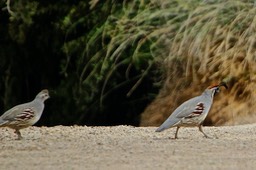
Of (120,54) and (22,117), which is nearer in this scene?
(22,117)

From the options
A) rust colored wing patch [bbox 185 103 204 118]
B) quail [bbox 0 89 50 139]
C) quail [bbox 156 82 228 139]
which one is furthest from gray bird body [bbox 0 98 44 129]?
rust colored wing patch [bbox 185 103 204 118]

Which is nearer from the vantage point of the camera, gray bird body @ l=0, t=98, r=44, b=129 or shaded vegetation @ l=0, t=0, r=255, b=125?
gray bird body @ l=0, t=98, r=44, b=129

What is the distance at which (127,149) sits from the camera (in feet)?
27.8

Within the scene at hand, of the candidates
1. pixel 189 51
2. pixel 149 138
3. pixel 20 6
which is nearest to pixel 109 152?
pixel 149 138

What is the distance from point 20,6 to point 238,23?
133 inches

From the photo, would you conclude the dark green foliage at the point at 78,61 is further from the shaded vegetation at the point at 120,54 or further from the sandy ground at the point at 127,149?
the sandy ground at the point at 127,149

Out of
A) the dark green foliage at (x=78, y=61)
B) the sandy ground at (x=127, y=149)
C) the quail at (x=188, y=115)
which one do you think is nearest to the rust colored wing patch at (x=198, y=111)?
the quail at (x=188, y=115)

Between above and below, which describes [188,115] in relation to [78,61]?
above

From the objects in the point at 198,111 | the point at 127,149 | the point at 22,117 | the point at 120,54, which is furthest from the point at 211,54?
the point at 127,149

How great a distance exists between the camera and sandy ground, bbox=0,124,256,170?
748 cm

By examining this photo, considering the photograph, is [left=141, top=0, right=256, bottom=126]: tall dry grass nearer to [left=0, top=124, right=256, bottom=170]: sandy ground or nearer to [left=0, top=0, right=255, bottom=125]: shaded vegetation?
[left=0, top=0, right=255, bottom=125]: shaded vegetation

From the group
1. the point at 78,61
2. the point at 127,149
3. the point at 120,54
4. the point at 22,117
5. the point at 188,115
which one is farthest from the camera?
the point at 78,61

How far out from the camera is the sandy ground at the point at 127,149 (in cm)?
748

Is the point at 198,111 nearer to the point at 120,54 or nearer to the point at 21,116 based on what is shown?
the point at 21,116
